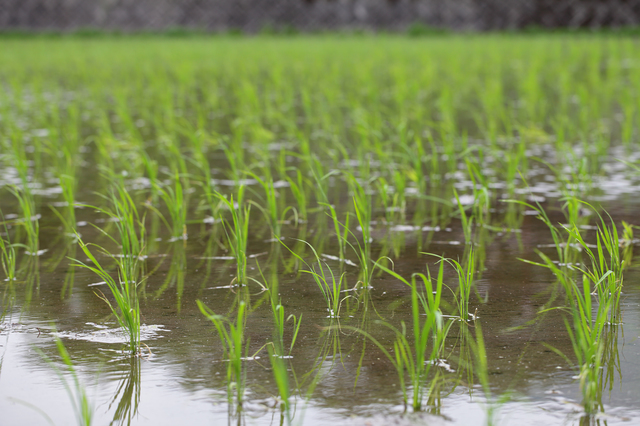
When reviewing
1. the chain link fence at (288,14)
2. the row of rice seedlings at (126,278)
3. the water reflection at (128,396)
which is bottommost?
the water reflection at (128,396)

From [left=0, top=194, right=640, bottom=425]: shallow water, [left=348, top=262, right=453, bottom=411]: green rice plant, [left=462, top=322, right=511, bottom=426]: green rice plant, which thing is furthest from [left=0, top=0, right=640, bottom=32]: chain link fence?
[left=348, top=262, right=453, bottom=411]: green rice plant

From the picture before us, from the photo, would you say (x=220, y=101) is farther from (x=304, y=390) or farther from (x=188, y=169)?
(x=304, y=390)

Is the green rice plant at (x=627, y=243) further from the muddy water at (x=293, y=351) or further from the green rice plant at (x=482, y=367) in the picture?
the green rice plant at (x=482, y=367)

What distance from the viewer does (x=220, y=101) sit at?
6.73 m

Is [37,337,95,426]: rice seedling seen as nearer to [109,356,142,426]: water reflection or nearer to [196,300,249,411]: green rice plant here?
[109,356,142,426]: water reflection

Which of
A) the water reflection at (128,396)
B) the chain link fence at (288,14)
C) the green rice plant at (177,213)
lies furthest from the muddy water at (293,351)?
the chain link fence at (288,14)

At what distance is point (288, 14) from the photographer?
704 inches

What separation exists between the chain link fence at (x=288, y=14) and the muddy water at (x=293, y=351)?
1523 centimetres

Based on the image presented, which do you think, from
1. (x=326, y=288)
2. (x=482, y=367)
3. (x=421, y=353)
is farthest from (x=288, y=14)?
(x=421, y=353)

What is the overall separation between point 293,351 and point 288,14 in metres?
17.0

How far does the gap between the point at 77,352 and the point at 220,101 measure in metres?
5.20

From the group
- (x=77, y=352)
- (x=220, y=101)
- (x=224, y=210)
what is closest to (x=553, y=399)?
(x=77, y=352)

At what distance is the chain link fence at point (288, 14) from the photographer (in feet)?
54.7

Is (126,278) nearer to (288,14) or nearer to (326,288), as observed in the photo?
(326,288)
